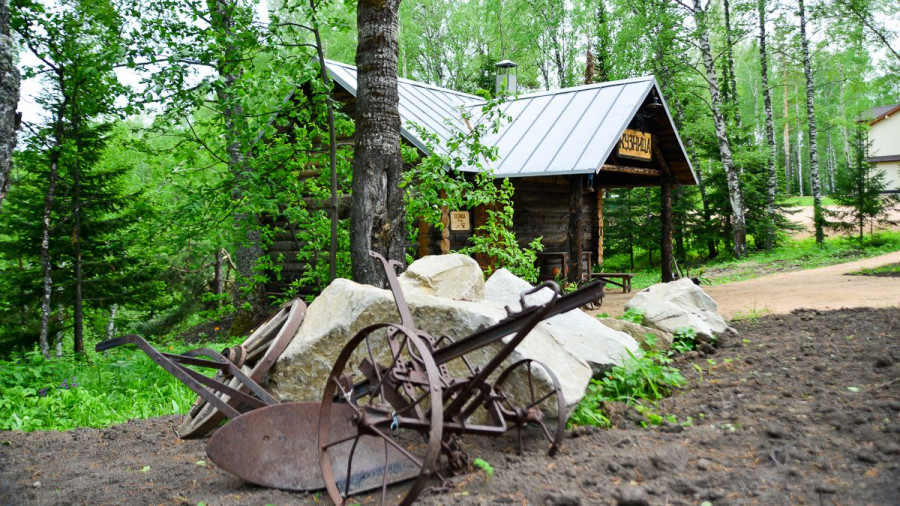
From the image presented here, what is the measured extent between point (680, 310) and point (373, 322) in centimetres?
332

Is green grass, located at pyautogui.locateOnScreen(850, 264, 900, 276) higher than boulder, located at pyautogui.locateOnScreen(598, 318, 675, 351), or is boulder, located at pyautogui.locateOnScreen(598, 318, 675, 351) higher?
green grass, located at pyautogui.locateOnScreen(850, 264, 900, 276)

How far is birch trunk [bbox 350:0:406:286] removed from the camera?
563cm

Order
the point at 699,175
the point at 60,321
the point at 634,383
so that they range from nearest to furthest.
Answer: the point at 634,383, the point at 60,321, the point at 699,175

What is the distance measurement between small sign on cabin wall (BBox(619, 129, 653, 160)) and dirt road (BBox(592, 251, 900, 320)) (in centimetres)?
304

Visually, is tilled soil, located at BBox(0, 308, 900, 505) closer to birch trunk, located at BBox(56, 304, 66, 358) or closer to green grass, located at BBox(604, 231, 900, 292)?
birch trunk, located at BBox(56, 304, 66, 358)

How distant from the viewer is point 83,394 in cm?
561

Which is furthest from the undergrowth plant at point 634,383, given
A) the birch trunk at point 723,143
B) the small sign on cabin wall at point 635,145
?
the birch trunk at point 723,143

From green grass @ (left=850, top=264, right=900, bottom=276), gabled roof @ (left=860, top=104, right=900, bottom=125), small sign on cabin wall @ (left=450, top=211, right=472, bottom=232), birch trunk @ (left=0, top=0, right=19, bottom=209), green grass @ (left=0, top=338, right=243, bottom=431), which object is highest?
gabled roof @ (left=860, top=104, right=900, bottom=125)

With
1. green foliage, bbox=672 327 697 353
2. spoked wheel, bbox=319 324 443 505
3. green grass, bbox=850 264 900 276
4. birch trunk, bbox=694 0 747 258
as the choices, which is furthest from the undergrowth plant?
birch trunk, bbox=694 0 747 258

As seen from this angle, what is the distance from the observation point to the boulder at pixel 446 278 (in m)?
5.11

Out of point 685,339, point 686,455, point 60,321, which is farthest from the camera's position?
point 60,321

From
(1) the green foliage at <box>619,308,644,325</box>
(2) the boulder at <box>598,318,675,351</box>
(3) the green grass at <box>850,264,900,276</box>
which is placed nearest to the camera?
(2) the boulder at <box>598,318,675,351</box>

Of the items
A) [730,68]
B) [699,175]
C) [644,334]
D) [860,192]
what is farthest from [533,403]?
[730,68]

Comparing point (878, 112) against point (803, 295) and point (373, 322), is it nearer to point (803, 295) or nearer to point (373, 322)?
point (803, 295)
